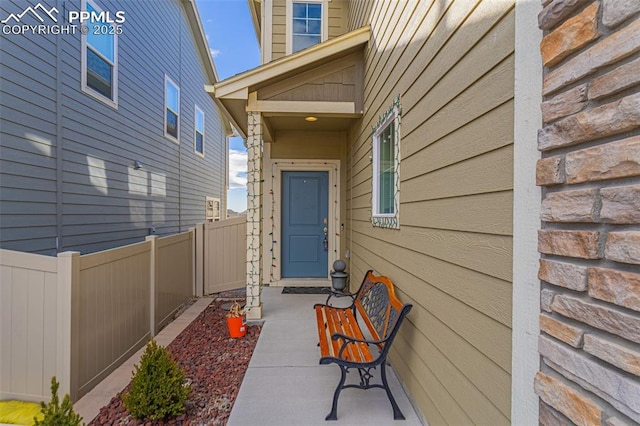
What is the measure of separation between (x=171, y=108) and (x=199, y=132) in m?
2.25

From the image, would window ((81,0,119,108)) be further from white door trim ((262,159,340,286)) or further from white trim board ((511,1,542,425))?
white trim board ((511,1,542,425))

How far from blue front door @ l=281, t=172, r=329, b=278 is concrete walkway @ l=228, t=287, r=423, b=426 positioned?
2409 millimetres

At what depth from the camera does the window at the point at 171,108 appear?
8227 mm

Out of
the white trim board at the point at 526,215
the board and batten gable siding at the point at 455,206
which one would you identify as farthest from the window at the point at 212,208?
the white trim board at the point at 526,215

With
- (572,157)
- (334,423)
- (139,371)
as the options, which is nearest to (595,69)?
(572,157)

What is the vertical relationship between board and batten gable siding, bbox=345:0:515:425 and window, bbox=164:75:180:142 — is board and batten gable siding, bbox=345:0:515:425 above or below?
below

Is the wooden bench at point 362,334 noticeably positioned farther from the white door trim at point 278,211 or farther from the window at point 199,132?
the window at point 199,132

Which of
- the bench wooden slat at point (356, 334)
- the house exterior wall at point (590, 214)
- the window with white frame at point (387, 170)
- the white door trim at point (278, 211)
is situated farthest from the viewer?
the white door trim at point (278, 211)

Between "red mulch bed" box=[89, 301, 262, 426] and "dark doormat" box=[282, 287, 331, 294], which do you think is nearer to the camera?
"red mulch bed" box=[89, 301, 262, 426]

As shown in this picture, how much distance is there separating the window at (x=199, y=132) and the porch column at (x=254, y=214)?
7.07 meters

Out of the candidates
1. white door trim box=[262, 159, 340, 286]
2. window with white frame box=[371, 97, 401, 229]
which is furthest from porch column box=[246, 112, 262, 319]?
white door trim box=[262, 159, 340, 286]

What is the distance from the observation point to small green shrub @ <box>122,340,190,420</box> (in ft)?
7.13

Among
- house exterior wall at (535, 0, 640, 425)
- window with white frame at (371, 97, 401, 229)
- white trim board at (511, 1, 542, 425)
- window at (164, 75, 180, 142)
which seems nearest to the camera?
house exterior wall at (535, 0, 640, 425)

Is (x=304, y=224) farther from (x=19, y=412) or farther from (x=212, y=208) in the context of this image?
(x=212, y=208)
